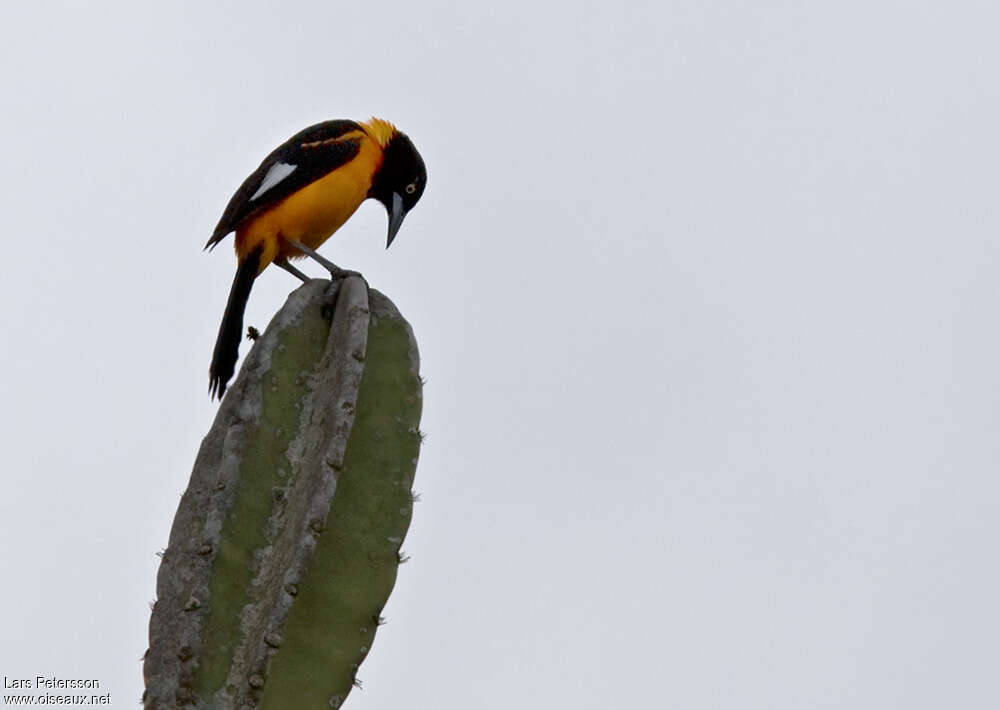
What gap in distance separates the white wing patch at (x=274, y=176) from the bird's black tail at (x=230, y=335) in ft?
1.17

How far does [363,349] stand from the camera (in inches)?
161

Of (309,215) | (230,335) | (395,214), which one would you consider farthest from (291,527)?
(395,214)

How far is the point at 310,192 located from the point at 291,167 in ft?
0.48

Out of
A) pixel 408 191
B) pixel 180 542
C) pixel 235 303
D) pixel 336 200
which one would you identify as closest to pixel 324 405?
pixel 180 542

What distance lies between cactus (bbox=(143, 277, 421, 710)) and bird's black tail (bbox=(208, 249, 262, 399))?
154 centimetres

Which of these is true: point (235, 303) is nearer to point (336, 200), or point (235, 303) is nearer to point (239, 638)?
point (336, 200)

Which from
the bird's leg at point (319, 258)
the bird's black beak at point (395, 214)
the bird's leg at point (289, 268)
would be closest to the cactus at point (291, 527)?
the bird's leg at point (319, 258)

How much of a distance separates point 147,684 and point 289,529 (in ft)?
1.78

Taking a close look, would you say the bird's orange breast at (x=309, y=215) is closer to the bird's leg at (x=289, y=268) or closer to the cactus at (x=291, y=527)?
the bird's leg at (x=289, y=268)

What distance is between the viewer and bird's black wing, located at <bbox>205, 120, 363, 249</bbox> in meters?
6.29

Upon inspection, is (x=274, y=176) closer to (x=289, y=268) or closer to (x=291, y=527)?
(x=289, y=268)

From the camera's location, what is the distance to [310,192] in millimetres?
6473

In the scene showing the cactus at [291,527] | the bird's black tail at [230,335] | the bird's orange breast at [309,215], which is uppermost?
the bird's orange breast at [309,215]

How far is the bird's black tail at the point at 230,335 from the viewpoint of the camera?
224 inches
